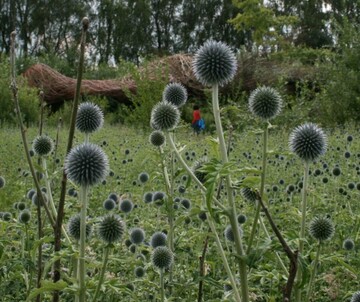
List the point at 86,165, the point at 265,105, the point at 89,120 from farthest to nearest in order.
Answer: the point at 89,120 → the point at 265,105 → the point at 86,165

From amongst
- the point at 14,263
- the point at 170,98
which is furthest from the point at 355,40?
the point at 14,263

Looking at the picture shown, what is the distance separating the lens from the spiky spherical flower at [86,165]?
199cm

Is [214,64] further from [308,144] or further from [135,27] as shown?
[135,27]

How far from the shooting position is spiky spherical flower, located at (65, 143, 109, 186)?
199 cm

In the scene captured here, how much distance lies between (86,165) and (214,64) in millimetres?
792

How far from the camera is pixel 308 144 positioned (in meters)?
2.53

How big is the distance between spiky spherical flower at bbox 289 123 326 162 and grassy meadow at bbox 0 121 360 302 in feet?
0.39

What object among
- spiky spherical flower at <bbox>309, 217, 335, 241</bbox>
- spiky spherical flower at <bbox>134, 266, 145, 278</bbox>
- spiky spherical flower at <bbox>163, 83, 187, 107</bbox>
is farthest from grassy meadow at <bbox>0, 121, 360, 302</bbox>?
spiky spherical flower at <bbox>163, 83, 187, 107</bbox>

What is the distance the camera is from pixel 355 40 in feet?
45.1

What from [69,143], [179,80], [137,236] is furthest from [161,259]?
[179,80]

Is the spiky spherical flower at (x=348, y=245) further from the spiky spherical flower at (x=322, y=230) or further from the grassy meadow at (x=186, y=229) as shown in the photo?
the spiky spherical flower at (x=322, y=230)

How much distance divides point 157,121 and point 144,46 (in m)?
40.5

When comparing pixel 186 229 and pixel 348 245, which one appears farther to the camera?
pixel 186 229

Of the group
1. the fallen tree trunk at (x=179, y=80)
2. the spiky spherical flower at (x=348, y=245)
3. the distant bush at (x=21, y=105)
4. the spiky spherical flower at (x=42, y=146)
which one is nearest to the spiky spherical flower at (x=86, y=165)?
the spiky spherical flower at (x=42, y=146)
